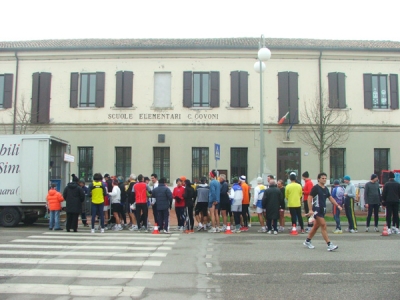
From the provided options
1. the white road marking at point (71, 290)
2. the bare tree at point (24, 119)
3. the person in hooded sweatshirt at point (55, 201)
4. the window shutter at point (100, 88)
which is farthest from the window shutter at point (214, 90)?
the white road marking at point (71, 290)

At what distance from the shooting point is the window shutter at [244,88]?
26.4m

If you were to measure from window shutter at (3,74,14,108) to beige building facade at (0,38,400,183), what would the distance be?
0.19 ft

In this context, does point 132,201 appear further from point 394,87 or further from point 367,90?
point 394,87

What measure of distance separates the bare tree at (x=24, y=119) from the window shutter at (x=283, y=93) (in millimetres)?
13847

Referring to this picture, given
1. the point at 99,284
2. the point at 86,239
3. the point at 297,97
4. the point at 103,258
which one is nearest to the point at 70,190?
the point at 86,239

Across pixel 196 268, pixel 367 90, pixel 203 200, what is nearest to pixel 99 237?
pixel 203 200

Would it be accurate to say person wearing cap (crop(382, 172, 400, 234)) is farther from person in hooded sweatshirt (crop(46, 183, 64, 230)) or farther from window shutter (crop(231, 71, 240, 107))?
window shutter (crop(231, 71, 240, 107))

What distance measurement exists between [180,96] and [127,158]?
4.68 metres

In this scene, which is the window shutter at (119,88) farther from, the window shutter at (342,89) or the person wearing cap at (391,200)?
the person wearing cap at (391,200)

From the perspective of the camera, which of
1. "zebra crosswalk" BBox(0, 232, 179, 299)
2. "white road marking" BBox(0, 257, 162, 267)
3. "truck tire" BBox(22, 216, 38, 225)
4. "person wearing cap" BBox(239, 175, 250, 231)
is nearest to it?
"zebra crosswalk" BBox(0, 232, 179, 299)

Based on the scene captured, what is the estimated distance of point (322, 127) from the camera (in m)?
24.9

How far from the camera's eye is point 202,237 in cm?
1394

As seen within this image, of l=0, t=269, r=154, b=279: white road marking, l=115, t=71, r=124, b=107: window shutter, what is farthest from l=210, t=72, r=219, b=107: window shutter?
l=0, t=269, r=154, b=279: white road marking

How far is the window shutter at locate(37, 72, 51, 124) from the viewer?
26781mm
